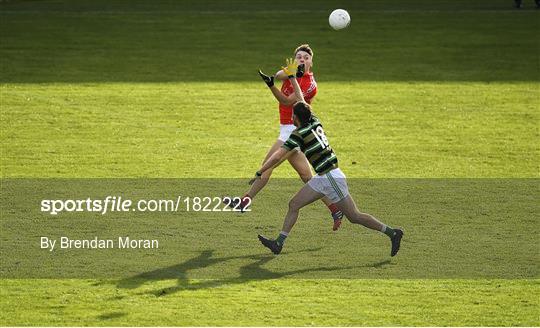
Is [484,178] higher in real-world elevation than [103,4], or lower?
lower

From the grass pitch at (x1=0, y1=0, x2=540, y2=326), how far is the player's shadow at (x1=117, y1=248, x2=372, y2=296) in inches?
3.0

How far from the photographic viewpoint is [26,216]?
16422 millimetres

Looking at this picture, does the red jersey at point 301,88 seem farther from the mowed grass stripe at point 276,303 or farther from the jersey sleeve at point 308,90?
the mowed grass stripe at point 276,303

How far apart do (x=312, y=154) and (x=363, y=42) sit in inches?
615

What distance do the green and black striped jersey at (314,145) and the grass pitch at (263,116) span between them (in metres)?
1.43

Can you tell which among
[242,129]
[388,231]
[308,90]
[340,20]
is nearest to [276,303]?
[388,231]

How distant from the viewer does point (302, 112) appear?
13.9 metres

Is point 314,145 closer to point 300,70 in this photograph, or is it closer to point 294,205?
point 294,205

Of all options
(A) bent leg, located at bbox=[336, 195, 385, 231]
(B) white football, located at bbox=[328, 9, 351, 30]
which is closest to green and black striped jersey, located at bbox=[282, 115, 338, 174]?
(A) bent leg, located at bbox=[336, 195, 385, 231]

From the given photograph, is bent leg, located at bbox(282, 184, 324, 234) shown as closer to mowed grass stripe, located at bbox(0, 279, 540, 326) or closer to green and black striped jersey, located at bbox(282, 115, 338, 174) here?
green and black striped jersey, located at bbox(282, 115, 338, 174)

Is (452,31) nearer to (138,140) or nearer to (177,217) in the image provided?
(138,140)

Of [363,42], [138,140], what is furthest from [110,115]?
[363,42]

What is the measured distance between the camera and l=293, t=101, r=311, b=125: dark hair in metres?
13.9

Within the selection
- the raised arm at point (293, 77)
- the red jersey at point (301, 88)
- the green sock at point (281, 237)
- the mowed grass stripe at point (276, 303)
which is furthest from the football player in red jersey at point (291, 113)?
the mowed grass stripe at point (276, 303)
